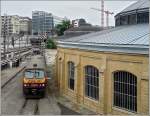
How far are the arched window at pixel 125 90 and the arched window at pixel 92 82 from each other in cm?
229

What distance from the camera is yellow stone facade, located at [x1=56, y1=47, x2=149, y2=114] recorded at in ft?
65.2

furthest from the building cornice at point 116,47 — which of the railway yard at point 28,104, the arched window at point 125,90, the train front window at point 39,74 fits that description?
the railway yard at point 28,104

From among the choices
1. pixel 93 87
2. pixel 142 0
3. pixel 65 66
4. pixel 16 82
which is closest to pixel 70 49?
pixel 65 66

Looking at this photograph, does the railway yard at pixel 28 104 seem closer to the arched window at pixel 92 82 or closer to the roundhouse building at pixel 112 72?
the roundhouse building at pixel 112 72

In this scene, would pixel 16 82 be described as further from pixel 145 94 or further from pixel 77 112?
pixel 145 94

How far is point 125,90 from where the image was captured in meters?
21.4

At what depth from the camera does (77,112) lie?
78.1 feet

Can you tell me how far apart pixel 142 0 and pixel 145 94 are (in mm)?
14268

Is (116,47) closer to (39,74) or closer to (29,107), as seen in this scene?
(29,107)

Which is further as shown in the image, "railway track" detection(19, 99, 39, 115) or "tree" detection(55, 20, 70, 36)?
"tree" detection(55, 20, 70, 36)

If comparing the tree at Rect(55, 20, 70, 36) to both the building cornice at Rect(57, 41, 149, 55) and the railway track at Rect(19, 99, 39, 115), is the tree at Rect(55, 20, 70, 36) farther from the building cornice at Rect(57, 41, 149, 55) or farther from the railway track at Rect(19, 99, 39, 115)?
the building cornice at Rect(57, 41, 149, 55)

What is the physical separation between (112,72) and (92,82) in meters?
3.04

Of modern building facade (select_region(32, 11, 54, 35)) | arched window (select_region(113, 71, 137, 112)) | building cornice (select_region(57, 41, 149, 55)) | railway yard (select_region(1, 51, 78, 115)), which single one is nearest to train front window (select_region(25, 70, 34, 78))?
railway yard (select_region(1, 51, 78, 115))

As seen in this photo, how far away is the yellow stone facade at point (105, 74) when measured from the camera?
65.2 ft
